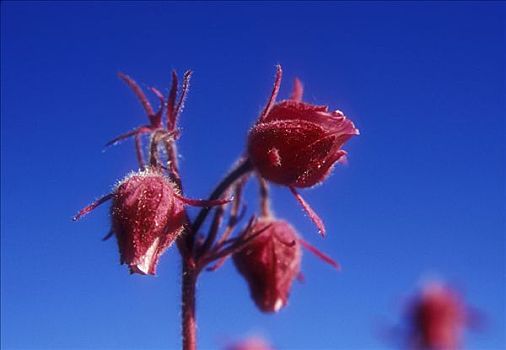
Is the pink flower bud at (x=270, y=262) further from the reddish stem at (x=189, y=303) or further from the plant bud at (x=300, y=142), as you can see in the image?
the plant bud at (x=300, y=142)

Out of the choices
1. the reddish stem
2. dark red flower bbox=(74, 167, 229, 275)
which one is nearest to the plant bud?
dark red flower bbox=(74, 167, 229, 275)

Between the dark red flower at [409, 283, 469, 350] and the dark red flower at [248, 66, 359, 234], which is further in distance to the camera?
the dark red flower at [409, 283, 469, 350]

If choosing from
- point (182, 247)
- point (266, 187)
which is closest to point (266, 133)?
point (182, 247)

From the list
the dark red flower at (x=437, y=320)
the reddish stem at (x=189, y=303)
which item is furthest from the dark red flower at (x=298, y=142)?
the dark red flower at (x=437, y=320)

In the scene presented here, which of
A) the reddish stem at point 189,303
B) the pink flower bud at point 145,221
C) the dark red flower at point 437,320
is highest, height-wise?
the dark red flower at point 437,320

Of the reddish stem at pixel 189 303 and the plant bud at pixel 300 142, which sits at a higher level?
the plant bud at pixel 300 142

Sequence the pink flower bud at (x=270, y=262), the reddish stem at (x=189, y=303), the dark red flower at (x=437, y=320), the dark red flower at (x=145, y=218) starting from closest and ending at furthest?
the dark red flower at (x=145, y=218), the reddish stem at (x=189, y=303), the pink flower bud at (x=270, y=262), the dark red flower at (x=437, y=320)

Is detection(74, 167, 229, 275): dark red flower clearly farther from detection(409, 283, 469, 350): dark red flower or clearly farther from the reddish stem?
detection(409, 283, 469, 350): dark red flower
